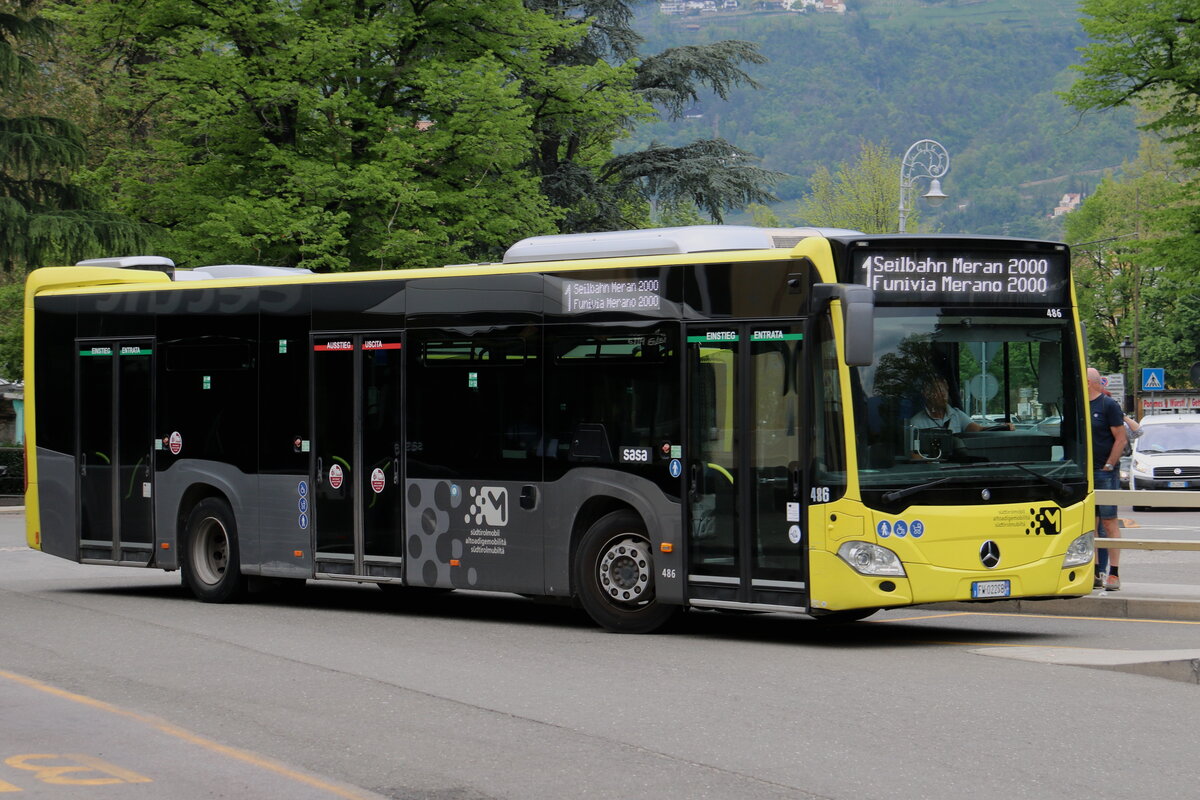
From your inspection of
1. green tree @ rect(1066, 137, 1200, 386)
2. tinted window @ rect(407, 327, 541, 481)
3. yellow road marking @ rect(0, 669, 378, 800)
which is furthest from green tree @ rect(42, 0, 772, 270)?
green tree @ rect(1066, 137, 1200, 386)

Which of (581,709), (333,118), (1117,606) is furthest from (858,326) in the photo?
(333,118)

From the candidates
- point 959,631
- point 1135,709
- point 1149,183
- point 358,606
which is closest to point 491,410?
point 358,606

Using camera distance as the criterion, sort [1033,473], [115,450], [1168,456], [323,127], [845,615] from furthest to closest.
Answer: [1168,456] < [323,127] < [115,450] < [845,615] < [1033,473]

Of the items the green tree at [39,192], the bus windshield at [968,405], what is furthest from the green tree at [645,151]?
the bus windshield at [968,405]

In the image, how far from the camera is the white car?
32719 millimetres

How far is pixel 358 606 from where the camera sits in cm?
1552

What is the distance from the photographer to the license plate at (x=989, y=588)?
11.7m

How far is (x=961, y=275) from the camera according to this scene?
11.9 m

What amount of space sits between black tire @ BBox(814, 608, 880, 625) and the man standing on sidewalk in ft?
8.52

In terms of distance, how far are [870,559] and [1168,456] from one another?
929 inches

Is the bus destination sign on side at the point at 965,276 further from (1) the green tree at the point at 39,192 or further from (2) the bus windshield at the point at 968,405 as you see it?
(1) the green tree at the point at 39,192

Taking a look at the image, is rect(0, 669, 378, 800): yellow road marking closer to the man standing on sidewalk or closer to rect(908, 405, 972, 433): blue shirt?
rect(908, 405, 972, 433): blue shirt

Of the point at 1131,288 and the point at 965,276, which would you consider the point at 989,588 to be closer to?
the point at 965,276

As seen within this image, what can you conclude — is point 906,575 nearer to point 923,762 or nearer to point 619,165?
point 923,762
